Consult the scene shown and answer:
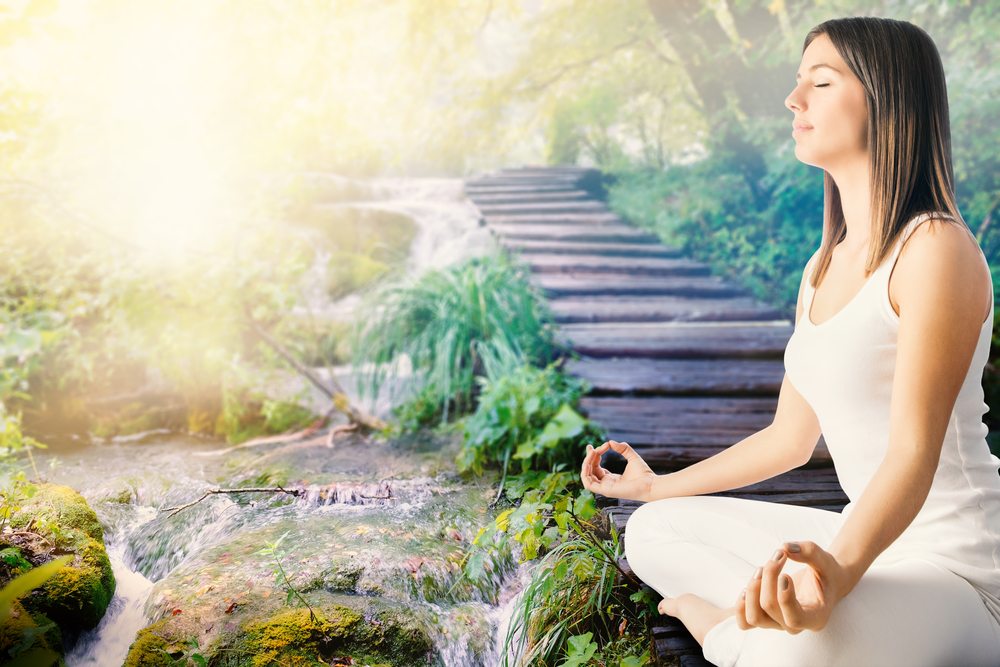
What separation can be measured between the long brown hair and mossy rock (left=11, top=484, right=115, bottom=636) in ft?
5.11

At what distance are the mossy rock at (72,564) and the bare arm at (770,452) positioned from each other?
3.96 ft

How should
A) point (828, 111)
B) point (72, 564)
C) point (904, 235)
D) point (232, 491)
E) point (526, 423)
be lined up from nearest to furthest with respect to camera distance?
1. point (904, 235)
2. point (828, 111)
3. point (72, 564)
4. point (232, 491)
5. point (526, 423)

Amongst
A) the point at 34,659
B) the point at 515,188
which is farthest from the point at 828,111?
Answer: the point at 515,188

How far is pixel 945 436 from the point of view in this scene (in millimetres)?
948

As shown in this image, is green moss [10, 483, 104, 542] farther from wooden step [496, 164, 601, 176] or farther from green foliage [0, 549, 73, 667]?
wooden step [496, 164, 601, 176]

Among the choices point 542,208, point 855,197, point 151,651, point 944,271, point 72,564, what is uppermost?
point 542,208

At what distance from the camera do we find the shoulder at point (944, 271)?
2.83ft

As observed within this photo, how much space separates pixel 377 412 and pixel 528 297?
30.0 inches

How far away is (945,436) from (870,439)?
0.09m

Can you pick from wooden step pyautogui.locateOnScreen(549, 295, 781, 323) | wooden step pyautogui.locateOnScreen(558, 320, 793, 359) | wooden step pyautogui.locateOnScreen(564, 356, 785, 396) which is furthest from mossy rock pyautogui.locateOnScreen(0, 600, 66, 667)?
wooden step pyautogui.locateOnScreen(549, 295, 781, 323)

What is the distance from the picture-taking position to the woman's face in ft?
3.39

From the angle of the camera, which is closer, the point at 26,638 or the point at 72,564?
the point at 26,638

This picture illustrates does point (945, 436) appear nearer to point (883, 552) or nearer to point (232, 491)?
point (883, 552)

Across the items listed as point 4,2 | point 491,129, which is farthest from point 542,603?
point 4,2
